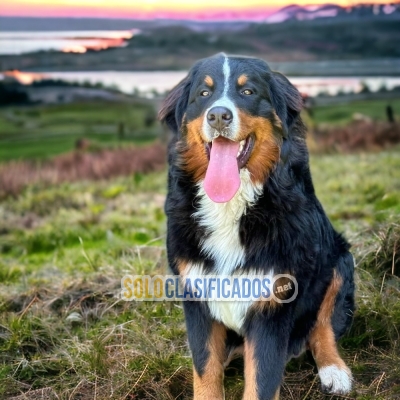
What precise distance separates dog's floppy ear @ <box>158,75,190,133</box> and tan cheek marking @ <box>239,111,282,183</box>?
542 millimetres

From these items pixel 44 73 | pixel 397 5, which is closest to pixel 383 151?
pixel 397 5

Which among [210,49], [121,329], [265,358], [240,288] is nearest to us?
[265,358]

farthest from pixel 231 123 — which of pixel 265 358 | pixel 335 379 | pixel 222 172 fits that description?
pixel 335 379

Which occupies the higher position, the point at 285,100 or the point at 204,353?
the point at 285,100

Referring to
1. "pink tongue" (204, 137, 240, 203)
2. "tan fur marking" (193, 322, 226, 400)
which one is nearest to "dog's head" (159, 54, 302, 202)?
"pink tongue" (204, 137, 240, 203)

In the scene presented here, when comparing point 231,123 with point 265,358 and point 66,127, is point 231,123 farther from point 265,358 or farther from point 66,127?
point 66,127

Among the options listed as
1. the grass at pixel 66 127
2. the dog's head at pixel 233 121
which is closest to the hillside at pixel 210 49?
the grass at pixel 66 127

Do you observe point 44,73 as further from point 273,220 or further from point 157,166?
point 273,220

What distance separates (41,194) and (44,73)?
2.29 metres

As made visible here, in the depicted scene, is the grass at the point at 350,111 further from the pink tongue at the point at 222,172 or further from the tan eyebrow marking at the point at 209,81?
the pink tongue at the point at 222,172

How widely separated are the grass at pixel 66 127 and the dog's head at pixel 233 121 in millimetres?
8356

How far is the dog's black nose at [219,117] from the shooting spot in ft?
11.2

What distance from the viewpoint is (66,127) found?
39.8ft

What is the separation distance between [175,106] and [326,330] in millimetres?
1699
